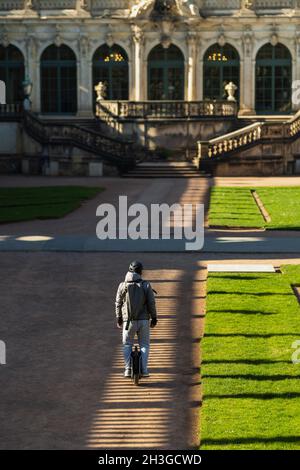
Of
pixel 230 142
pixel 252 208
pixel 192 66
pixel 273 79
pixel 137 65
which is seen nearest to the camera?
pixel 252 208

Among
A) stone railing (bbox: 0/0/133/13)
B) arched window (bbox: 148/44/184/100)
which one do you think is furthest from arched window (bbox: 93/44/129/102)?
stone railing (bbox: 0/0/133/13)

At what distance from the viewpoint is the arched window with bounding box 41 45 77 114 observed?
73438 mm

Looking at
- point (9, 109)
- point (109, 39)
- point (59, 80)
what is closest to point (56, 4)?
point (109, 39)

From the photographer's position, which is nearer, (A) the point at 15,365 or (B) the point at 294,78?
(A) the point at 15,365

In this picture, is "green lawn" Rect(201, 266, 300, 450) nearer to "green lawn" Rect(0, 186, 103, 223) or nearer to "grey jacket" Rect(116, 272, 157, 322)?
"grey jacket" Rect(116, 272, 157, 322)

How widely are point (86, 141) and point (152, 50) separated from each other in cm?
1210

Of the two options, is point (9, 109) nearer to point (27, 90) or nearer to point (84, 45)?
point (27, 90)

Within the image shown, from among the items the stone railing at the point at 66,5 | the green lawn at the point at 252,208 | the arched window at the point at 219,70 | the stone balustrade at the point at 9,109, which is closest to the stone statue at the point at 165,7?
the stone railing at the point at 66,5

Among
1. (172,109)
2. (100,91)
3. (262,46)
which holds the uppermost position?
(262,46)

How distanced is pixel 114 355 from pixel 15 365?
6.36ft

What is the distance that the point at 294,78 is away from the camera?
72000mm

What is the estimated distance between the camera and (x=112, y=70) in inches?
2881
